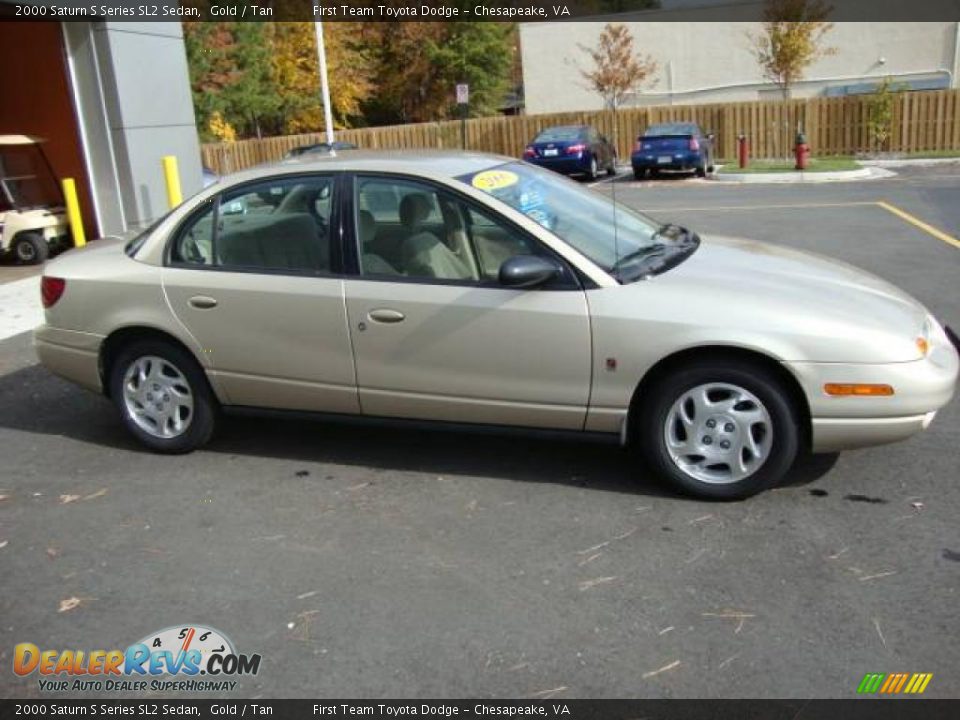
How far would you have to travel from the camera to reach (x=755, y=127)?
28984mm

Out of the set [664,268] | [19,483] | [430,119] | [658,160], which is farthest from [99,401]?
[430,119]

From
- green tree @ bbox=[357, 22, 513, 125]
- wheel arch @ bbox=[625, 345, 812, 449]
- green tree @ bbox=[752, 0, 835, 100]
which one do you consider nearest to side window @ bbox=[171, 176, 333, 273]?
wheel arch @ bbox=[625, 345, 812, 449]

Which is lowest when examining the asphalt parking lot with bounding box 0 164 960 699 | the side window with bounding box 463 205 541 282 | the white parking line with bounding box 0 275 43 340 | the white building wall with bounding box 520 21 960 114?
the asphalt parking lot with bounding box 0 164 960 699

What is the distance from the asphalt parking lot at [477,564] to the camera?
301 cm

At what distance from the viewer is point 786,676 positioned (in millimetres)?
2906

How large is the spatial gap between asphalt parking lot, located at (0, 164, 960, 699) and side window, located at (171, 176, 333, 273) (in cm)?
109

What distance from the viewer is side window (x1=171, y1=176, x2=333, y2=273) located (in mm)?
4605

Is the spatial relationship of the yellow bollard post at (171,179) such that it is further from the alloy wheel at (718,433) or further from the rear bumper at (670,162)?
the rear bumper at (670,162)

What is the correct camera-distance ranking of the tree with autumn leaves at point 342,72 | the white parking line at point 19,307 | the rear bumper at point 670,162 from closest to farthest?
the white parking line at point 19,307
the rear bumper at point 670,162
the tree with autumn leaves at point 342,72

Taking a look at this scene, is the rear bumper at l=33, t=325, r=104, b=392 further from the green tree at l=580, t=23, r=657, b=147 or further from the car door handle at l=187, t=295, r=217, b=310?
the green tree at l=580, t=23, r=657, b=147

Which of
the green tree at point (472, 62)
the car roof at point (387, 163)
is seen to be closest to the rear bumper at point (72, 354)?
the car roof at point (387, 163)

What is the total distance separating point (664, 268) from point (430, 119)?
4803 cm

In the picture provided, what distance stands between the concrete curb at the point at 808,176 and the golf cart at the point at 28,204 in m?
15.0
